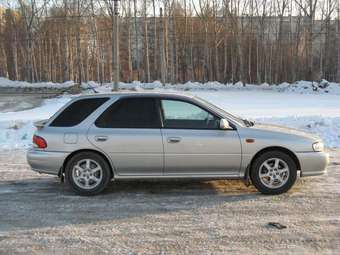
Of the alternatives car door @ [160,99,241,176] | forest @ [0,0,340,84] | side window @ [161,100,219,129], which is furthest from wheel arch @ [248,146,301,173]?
forest @ [0,0,340,84]

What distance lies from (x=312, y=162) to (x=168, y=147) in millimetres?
2144

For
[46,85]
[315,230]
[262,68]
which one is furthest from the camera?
[262,68]

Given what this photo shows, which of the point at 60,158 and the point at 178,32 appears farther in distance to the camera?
the point at 178,32

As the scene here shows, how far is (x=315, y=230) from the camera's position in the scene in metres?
5.32

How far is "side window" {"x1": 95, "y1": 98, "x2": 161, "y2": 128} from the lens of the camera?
692 cm

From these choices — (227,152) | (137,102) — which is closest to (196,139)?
(227,152)

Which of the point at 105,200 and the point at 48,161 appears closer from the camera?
the point at 105,200

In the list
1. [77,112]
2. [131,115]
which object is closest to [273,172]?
[131,115]

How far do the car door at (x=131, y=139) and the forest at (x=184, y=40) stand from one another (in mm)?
40744

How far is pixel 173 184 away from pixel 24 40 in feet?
159

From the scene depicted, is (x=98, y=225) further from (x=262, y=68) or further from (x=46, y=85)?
(x=262, y=68)

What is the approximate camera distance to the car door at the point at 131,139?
6816mm

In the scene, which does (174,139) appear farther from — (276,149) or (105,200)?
(276,149)

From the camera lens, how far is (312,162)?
690 cm
